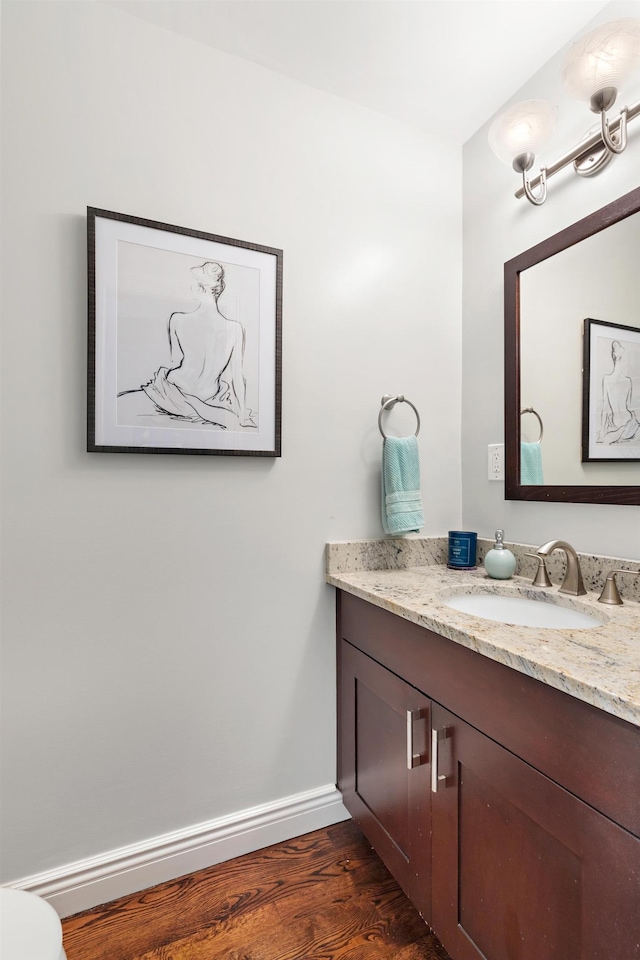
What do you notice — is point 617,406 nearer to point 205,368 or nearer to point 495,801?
point 495,801

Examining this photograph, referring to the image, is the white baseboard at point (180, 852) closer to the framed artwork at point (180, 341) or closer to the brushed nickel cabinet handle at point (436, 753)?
the brushed nickel cabinet handle at point (436, 753)

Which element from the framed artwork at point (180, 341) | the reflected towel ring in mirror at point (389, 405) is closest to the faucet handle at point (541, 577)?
the reflected towel ring in mirror at point (389, 405)

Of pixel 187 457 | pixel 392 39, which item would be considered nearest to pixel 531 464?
pixel 187 457

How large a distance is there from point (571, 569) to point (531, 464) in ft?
1.21

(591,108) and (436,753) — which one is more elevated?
(591,108)

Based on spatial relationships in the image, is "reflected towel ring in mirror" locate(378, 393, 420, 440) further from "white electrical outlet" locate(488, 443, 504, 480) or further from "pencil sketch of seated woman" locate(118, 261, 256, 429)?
"pencil sketch of seated woman" locate(118, 261, 256, 429)

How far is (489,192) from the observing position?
1.66m

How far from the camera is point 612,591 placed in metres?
1.16

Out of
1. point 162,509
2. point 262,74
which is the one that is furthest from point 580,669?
point 262,74

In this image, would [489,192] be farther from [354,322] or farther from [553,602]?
[553,602]

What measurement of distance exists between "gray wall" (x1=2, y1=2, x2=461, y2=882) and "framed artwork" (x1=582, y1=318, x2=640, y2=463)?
0.54 m

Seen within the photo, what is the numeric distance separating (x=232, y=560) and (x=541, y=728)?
0.92m

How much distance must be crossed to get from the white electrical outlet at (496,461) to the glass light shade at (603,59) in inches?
37.1

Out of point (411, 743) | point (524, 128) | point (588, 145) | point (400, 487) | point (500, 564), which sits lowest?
point (411, 743)
